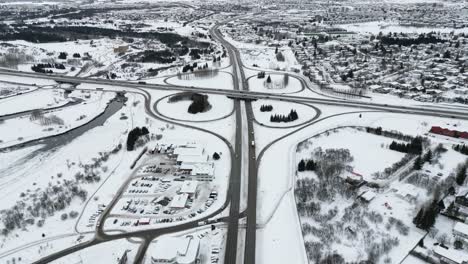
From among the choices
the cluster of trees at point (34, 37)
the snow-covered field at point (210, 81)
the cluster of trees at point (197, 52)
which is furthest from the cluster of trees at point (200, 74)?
the cluster of trees at point (34, 37)

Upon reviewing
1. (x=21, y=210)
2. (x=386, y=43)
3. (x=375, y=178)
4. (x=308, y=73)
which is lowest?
(x=21, y=210)

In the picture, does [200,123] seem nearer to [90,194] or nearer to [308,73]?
[90,194]

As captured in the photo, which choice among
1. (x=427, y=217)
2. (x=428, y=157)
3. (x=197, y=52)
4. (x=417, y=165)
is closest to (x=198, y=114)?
(x=417, y=165)

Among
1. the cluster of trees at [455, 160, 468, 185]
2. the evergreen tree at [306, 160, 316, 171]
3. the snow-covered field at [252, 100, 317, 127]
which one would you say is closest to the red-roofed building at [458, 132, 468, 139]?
the cluster of trees at [455, 160, 468, 185]

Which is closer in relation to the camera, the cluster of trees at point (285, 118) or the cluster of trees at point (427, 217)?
the cluster of trees at point (427, 217)

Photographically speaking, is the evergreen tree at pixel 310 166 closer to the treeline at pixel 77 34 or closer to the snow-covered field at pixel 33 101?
the snow-covered field at pixel 33 101

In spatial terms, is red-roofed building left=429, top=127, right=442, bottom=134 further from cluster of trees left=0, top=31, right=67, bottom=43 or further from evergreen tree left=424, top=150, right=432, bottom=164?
cluster of trees left=0, top=31, right=67, bottom=43

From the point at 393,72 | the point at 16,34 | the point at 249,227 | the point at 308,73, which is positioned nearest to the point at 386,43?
the point at 393,72
